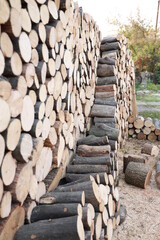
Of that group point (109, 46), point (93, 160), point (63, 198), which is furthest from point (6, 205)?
point (109, 46)

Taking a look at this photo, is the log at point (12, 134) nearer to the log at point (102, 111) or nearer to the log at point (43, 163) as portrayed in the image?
the log at point (43, 163)

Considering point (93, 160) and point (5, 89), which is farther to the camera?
point (93, 160)

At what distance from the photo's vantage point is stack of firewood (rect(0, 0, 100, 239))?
1.81 metres

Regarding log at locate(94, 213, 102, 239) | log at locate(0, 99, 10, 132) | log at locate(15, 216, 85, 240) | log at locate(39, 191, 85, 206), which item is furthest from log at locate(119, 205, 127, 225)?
log at locate(0, 99, 10, 132)

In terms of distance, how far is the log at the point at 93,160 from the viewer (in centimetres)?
320

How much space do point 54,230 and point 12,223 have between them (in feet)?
1.00

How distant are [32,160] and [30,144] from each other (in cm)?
13

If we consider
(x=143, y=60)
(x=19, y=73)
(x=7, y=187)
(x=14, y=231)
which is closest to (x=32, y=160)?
(x=7, y=187)

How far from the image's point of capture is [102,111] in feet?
15.2

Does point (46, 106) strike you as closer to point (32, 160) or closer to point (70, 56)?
point (32, 160)

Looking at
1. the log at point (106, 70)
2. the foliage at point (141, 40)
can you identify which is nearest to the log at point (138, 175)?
the log at point (106, 70)

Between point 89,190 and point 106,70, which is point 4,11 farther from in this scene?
point 106,70

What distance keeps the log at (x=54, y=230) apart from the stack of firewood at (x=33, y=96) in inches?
3.9

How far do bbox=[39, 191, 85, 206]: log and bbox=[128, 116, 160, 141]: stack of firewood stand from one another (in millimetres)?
4976
